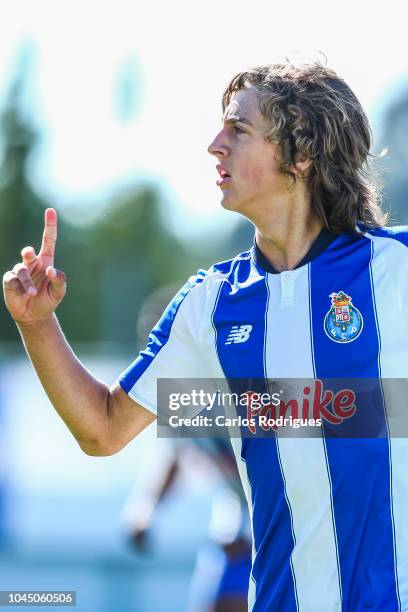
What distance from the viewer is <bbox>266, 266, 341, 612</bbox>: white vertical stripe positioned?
267cm

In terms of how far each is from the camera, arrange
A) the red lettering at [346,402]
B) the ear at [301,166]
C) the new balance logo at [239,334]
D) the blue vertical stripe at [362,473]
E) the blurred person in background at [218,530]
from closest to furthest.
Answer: the blue vertical stripe at [362,473] → the red lettering at [346,402] → the new balance logo at [239,334] → the ear at [301,166] → the blurred person in background at [218,530]

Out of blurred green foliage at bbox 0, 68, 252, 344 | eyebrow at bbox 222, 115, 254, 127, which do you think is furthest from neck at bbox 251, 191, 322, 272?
blurred green foliage at bbox 0, 68, 252, 344

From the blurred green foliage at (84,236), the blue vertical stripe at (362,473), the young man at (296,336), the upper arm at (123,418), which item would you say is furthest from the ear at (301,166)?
the blurred green foliage at (84,236)

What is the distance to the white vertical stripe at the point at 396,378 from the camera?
8.64ft

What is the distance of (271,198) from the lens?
2961 millimetres

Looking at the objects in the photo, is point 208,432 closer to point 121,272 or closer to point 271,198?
point 271,198

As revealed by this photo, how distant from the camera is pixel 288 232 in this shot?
2.97m

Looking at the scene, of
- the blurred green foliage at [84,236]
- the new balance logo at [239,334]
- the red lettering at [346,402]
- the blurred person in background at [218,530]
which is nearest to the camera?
the red lettering at [346,402]

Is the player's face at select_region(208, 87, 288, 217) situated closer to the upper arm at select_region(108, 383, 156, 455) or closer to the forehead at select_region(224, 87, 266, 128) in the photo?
the forehead at select_region(224, 87, 266, 128)

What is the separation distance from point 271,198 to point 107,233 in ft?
125

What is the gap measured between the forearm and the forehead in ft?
2.49

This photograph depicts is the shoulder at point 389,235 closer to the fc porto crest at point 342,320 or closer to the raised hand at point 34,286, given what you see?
the fc porto crest at point 342,320

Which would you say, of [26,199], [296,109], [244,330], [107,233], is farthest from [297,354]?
[107,233]

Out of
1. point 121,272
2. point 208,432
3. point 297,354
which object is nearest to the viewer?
point 297,354
